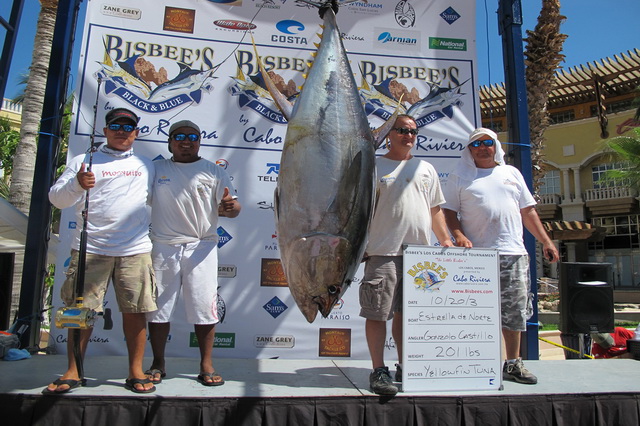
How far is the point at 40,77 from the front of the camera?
6914 mm

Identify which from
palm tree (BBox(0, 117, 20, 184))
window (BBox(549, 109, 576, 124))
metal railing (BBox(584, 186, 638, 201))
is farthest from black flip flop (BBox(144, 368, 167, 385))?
window (BBox(549, 109, 576, 124))

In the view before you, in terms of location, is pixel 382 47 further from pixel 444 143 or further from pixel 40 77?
pixel 40 77

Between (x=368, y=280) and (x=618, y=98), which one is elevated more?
(x=618, y=98)

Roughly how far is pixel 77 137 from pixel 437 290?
2659 mm

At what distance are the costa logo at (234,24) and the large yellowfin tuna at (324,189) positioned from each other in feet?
6.66

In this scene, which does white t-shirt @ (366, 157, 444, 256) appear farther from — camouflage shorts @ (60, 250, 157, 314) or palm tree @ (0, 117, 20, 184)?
palm tree @ (0, 117, 20, 184)

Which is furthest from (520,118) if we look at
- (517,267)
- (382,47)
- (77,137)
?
(77,137)

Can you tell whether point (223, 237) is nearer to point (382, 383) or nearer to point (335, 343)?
point (335, 343)

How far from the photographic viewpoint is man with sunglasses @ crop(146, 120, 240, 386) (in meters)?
2.30

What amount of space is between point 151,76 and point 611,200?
20.3 meters

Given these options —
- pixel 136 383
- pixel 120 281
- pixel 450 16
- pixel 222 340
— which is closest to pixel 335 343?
pixel 222 340

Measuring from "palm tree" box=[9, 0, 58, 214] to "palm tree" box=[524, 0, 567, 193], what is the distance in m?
7.28

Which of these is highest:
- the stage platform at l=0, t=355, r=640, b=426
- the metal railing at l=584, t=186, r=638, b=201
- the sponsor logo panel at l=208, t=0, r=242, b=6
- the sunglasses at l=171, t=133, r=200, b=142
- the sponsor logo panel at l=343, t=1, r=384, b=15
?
the metal railing at l=584, t=186, r=638, b=201

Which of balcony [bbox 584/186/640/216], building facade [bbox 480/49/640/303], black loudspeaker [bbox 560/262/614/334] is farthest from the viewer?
balcony [bbox 584/186/640/216]
